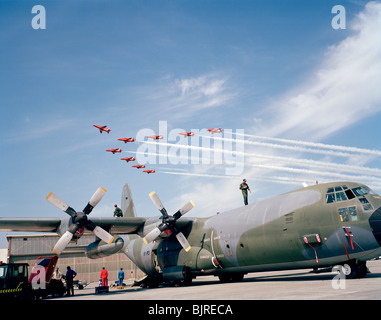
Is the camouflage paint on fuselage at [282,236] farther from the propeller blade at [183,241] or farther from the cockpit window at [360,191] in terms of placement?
the propeller blade at [183,241]

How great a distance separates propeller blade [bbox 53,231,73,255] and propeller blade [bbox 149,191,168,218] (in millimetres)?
5838

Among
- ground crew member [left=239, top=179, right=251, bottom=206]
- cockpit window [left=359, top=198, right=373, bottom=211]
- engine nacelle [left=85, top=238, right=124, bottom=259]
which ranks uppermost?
ground crew member [left=239, top=179, right=251, bottom=206]

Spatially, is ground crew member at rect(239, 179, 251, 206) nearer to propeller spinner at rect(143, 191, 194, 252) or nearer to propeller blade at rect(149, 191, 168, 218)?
propeller spinner at rect(143, 191, 194, 252)

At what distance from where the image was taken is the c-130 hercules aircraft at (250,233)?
16406mm

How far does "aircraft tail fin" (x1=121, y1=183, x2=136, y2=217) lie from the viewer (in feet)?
113

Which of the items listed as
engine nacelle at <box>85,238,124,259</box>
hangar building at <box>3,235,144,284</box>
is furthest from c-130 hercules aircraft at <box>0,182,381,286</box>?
hangar building at <box>3,235,144,284</box>

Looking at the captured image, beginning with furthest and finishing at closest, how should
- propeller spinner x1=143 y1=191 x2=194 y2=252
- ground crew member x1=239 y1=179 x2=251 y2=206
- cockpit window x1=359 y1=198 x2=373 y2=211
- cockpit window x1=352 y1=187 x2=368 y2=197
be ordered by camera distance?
ground crew member x1=239 y1=179 x2=251 y2=206
propeller spinner x1=143 y1=191 x2=194 y2=252
cockpit window x1=352 y1=187 x2=368 y2=197
cockpit window x1=359 y1=198 x2=373 y2=211

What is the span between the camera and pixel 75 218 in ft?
71.6
